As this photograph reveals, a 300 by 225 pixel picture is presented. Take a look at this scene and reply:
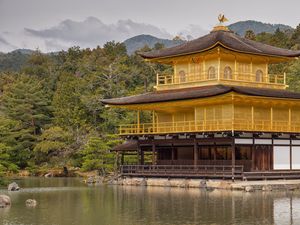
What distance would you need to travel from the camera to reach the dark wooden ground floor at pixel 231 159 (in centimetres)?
4562

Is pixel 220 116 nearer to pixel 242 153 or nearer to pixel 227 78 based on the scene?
pixel 242 153

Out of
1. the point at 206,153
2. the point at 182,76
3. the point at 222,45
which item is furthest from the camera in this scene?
the point at 182,76

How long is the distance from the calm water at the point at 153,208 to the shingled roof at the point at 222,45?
451 inches

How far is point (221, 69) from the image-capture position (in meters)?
51.0

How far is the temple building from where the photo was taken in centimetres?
4628

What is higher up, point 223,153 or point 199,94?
point 199,94

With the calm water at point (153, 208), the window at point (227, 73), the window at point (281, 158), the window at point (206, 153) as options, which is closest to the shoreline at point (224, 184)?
the calm water at point (153, 208)

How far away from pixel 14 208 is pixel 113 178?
1948cm

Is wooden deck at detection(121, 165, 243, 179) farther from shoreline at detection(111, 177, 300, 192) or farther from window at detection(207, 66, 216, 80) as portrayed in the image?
window at detection(207, 66, 216, 80)

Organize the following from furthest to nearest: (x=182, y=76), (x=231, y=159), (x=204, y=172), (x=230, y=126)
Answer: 1. (x=182, y=76)
2. (x=231, y=159)
3. (x=204, y=172)
4. (x=230, y=126)

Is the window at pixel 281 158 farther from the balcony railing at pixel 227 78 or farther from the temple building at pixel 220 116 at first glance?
the balcony railing at pixel 227 78

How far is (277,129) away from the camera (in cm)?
4756

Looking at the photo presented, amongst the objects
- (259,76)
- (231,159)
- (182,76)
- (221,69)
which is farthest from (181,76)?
(231,159)

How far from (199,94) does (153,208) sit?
1619 cm
